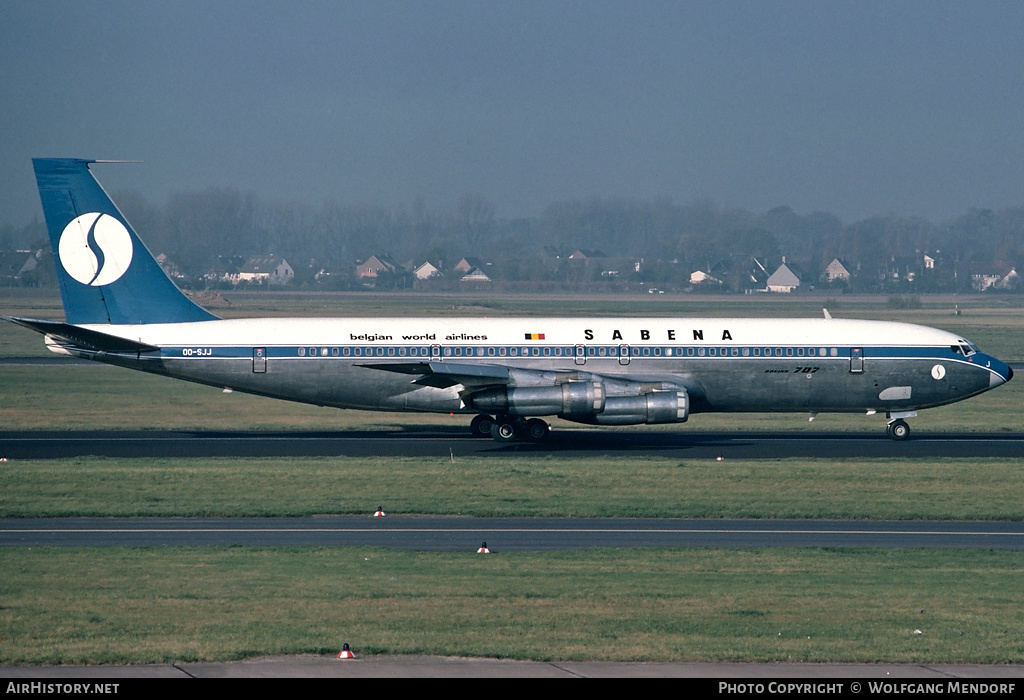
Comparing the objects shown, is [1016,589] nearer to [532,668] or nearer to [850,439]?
[532,668]

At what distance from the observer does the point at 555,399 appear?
39.1 metres

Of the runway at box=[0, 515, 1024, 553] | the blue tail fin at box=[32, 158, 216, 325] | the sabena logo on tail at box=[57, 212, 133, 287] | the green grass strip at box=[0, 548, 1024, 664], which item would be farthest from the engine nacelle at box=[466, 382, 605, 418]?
the green grass strip at box=[0, 548, 1024, 664]


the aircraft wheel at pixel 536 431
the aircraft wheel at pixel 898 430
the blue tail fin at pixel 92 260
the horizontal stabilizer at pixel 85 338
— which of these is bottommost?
the aircraft wheel at pixel 898 430

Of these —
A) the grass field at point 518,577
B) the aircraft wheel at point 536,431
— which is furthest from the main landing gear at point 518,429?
the grass field at point 518,577

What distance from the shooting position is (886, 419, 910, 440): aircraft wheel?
140ft

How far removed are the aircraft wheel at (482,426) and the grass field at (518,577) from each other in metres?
6.19

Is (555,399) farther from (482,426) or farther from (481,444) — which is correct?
(482,426)

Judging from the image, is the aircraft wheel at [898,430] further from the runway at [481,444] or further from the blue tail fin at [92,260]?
the blue tail fin at [92,260]

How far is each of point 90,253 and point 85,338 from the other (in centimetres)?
376

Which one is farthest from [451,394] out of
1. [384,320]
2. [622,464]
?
[622,464]

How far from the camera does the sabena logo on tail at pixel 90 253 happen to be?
1606 inches

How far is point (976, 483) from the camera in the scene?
106 feet

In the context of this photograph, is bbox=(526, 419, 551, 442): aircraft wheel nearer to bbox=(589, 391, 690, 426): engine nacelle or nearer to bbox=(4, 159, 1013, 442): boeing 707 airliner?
bbox=(4, 159, 1013, 442): boeing 707 airliner

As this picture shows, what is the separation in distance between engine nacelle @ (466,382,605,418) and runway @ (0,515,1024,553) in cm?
1199
